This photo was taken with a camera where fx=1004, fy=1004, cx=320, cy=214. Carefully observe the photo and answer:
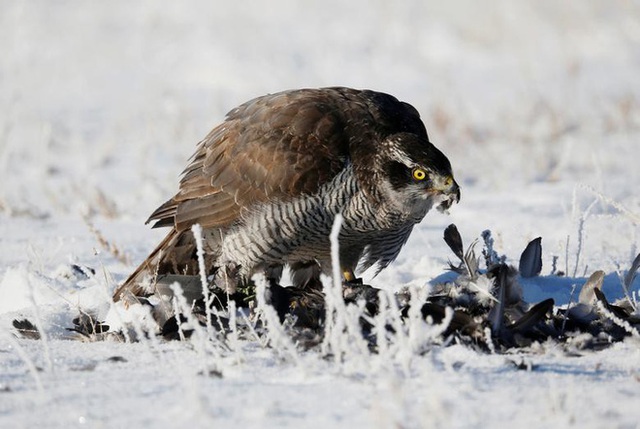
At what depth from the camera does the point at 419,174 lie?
5.09m

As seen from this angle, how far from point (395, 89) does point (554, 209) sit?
21.3 ft

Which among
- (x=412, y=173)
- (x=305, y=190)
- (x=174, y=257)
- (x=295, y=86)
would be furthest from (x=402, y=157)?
(x=295, y=86)

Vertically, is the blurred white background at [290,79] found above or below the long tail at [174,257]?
above

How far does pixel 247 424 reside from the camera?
9.77 ft

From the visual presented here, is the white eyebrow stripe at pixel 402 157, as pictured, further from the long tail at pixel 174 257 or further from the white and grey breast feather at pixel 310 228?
the long tail at pixel 174 257

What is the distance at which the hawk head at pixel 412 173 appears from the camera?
5.04 metres

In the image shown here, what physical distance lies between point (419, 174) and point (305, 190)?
1.92ft

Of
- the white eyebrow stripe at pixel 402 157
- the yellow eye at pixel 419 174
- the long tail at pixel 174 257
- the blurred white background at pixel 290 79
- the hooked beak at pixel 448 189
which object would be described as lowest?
the long tail at pixel 174 257

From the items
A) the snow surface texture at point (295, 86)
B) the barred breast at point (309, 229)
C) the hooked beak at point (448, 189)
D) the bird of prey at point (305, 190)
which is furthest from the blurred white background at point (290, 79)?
the hooked beak at point (448, 189)

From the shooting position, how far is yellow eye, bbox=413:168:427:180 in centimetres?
507

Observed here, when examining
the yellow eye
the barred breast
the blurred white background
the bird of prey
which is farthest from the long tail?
the blurred white background

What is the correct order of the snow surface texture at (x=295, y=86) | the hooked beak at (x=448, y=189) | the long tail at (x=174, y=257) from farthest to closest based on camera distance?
the long tail at (x=174, y=257) → the hooked beak at (x=448, y=189) → the snow surface texture at (x=295, y=86)

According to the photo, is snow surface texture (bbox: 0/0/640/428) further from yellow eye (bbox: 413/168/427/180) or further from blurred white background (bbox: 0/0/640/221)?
yellow eye (bbox: 413/168/427/180)

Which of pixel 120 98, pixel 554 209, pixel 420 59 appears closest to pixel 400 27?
pixel 420 59
